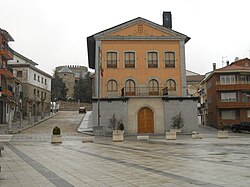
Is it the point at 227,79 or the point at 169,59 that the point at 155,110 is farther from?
the point at 227,79

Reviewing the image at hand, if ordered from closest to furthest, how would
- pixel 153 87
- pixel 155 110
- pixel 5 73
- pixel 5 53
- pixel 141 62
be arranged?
pixel 155 110
pixel 153 87
pixel 141 62
pixel 5 73
pixel 5 53

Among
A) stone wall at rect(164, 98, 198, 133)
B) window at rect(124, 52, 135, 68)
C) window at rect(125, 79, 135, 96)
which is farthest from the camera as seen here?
window at rect(124, 52, 135, 68)

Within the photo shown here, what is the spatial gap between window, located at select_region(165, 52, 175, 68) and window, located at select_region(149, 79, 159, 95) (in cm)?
252

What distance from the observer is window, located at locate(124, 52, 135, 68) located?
4097 centimetres

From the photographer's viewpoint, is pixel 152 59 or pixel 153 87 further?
pixel 152 59

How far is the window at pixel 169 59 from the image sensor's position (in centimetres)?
4128

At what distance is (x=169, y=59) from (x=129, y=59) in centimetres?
493

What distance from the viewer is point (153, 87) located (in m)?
40.6

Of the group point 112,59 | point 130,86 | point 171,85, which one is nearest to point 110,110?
point 130,86

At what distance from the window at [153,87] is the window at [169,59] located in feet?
8.28

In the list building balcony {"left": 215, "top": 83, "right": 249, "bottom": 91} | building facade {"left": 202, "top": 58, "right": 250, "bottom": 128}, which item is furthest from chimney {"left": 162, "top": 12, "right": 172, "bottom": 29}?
building balcony {"left": 215, "top": 83, "right": 249, "bottom": 91}

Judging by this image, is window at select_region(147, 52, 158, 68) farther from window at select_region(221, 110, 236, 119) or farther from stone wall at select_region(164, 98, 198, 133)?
window at select_region(221, 110, 236, 119)

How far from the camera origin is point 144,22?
136ft

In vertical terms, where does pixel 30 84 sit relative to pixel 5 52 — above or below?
below
